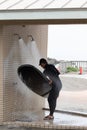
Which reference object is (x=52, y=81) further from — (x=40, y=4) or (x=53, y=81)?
(x=40, y=4)

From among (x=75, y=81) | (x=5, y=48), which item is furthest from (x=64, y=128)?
(x=75, y=81)

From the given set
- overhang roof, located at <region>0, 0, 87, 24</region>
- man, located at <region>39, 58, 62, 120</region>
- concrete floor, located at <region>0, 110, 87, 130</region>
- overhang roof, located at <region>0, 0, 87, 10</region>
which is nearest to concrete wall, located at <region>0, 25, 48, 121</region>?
concrete floor, located at <region>0, 110, 87, 130</region>

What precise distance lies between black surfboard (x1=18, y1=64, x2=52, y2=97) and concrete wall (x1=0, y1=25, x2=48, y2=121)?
0.22 meters

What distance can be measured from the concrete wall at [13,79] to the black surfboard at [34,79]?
0.22 meters

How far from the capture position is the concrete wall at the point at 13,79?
11.9 meters

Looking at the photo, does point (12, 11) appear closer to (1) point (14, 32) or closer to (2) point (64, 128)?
(1) point (14, 32)

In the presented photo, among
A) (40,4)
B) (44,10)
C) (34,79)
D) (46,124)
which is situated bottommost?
(46,124)

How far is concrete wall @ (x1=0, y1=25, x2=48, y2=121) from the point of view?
39.0ft

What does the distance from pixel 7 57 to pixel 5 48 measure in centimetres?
27

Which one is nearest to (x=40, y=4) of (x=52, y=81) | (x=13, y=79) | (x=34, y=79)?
(x=52, y=81)

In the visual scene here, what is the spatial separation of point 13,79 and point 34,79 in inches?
30.5

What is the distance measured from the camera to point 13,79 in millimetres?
12609

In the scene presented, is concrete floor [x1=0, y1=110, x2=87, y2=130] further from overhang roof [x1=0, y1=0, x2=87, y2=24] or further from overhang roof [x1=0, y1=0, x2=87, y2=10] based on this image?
overhang roof [x1=0, y1=0, x2=87, y2=10]

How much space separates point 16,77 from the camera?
12875 mm
